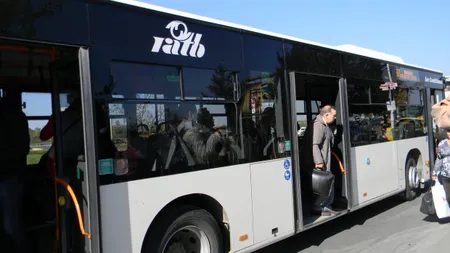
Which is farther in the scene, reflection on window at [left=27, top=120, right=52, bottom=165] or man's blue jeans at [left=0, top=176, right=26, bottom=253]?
reflection on window at [left=27, top=120, right=52, bottom=165]

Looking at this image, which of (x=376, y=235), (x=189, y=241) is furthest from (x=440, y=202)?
(x=189, y=241)

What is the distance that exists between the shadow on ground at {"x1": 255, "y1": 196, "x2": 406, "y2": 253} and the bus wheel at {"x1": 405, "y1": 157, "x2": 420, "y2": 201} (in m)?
0.27

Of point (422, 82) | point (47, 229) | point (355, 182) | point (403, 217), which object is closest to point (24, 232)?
point (47, 229)

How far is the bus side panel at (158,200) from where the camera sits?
294 cm

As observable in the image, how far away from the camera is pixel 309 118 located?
23.7 ft

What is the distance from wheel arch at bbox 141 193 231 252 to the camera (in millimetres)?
3461

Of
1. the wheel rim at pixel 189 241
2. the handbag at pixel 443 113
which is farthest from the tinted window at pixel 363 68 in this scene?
the wheel rim at pixel 189 241

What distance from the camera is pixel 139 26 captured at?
124 inches

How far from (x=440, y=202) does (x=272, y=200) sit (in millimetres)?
3216

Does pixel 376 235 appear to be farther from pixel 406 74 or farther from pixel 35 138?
pixel 35 138

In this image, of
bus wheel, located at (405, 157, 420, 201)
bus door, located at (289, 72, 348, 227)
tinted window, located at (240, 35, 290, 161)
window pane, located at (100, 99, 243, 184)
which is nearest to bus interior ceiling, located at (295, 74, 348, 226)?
bus door, located at (289, 72, 348, 227)

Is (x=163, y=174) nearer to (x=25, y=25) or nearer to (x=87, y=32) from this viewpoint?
(x=87, y=32)

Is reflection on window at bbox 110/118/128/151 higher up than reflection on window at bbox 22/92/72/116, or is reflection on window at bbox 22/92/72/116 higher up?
reflection on window at bbox 22/92/72/116

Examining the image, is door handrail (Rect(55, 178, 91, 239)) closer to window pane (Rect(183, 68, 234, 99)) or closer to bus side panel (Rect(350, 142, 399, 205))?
window pane (Rect(183, 68, 234, 99))
